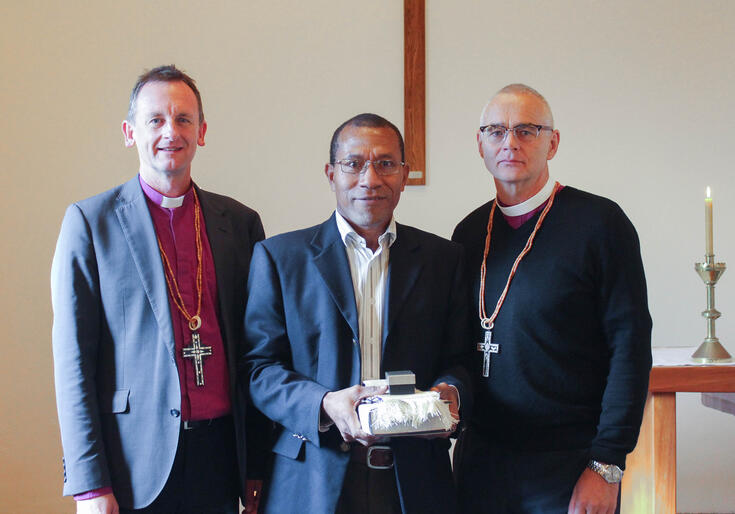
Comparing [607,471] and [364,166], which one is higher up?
[364,166]

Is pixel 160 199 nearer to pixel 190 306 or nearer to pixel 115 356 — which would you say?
pixel 190 306

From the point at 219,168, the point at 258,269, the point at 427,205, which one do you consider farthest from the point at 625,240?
the point at 219,168

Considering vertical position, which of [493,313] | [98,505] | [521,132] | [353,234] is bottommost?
[98,505]

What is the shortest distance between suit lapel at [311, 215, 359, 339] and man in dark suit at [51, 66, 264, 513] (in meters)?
0.33

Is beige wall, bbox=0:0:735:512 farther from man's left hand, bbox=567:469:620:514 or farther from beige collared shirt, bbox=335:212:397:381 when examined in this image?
man's left hand, bbox=567:469:620:514

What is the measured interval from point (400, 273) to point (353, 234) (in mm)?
168

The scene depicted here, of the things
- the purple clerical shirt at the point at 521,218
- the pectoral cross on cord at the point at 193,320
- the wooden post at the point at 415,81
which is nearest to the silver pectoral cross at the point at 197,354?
the pectoral cross on cord at the point at 193,320

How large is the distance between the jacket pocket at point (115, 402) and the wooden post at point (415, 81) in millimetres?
2075

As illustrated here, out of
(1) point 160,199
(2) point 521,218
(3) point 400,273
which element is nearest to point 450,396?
(3) point 400,273

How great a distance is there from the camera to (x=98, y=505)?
5.83ft

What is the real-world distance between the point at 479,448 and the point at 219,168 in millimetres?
2210

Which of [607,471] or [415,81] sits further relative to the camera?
[415,81]

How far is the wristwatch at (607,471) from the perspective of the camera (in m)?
1.80

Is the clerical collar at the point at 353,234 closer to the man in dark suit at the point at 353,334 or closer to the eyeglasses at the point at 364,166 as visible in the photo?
the man in dark suit at the point at 353,334
